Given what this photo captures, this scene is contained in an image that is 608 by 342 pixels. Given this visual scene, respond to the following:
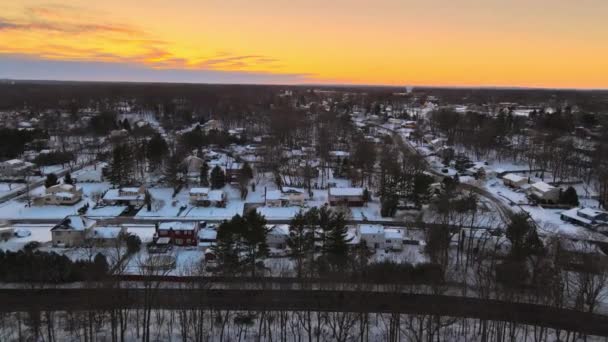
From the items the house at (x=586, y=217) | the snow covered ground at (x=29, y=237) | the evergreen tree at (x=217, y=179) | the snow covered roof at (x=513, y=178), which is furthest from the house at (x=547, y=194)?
the snow covered ground at (x=29, y=237)

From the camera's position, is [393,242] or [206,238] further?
[206,238]

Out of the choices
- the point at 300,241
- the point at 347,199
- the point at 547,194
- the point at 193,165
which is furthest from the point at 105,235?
the point at 547,194

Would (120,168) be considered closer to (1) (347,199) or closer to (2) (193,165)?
(2) (193,165)

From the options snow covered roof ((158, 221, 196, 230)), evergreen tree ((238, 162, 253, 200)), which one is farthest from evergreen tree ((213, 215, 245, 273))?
evergreen tree ((238, 162, 253, 200))

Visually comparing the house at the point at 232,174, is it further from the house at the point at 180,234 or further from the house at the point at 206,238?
the house at the point at 180,234

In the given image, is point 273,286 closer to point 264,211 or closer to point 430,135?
point 264,211

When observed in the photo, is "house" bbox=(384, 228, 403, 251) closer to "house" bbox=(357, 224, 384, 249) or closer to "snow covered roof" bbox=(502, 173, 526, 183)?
"house" bbox=(357, 224, 384, 249)
